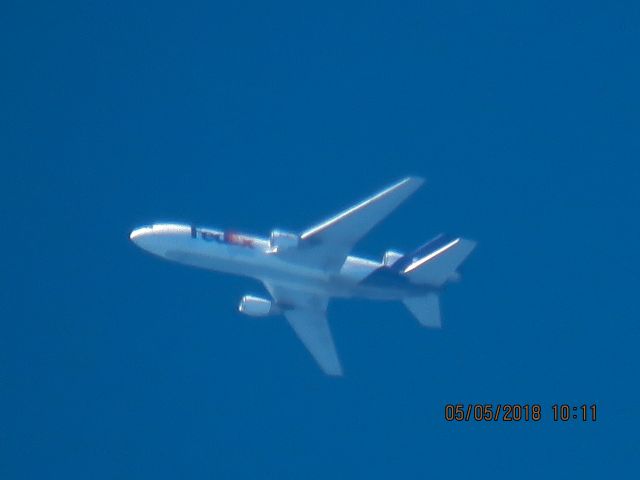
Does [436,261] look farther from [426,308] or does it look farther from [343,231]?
[343,231]

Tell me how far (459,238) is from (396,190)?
4.70 meters

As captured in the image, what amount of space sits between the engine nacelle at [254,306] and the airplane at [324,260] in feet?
0.16

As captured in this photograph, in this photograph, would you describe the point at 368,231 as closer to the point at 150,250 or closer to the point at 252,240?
the point at 252,240

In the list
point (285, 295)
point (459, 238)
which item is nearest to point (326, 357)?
point (285, 295)

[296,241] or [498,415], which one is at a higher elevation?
[296,241]

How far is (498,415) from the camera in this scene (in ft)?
245

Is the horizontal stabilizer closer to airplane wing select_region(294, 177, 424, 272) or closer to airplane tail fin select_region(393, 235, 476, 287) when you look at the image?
airplane tail fin select_region(393, 235, 476, 287)

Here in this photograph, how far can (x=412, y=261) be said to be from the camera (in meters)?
73.9

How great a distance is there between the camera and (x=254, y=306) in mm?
73750

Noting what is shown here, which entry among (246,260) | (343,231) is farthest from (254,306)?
(343,231)

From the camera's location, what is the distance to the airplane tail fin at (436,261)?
71.8 m

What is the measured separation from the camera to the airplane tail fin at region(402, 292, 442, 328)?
7369cm

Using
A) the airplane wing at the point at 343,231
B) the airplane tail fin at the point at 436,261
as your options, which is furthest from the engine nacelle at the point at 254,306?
the airplane tail fin at the point at 436,261

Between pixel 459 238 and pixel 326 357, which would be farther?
pixel 326 357
